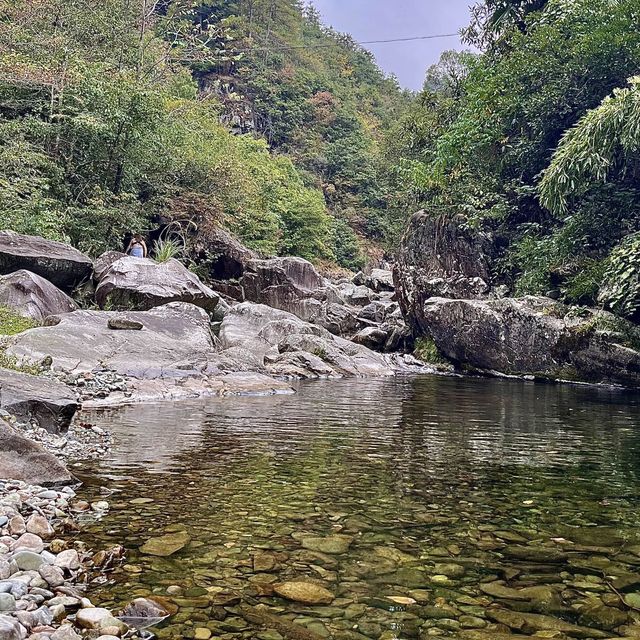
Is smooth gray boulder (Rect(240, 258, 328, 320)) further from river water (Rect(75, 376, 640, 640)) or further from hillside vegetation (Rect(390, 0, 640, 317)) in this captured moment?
river water (Rect(75, 376, 640, 640))

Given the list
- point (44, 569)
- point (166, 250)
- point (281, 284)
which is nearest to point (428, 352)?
point (281, 284)

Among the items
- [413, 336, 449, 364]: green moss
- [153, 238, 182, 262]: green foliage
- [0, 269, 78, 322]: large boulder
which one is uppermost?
[153, 238, 182, 262]: green foliage

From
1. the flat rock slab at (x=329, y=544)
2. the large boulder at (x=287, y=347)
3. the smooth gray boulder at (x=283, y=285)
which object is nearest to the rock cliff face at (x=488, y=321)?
the large boulder at (x=287, y=347)

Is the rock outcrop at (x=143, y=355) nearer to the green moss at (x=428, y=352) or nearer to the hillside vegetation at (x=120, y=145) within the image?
A: the hillside vegetation at (x=120, y=145)

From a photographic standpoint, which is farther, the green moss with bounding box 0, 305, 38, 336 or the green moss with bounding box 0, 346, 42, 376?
the green moss with bounding box 0, 305, 38, 336

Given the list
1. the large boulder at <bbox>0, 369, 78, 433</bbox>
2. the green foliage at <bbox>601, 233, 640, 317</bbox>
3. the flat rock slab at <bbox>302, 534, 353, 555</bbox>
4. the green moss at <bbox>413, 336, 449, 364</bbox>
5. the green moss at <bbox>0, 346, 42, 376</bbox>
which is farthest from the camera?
the green moss at <bbox>413, 336, 449, 364</bbox>

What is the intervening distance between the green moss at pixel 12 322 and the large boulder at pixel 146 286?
3.70m

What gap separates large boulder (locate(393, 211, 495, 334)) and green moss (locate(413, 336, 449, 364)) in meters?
0.48

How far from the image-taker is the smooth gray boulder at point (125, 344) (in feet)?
38.2

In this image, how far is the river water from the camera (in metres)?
2.90

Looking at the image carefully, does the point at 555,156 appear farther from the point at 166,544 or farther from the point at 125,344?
the point at 166,544

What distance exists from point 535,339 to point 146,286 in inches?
463

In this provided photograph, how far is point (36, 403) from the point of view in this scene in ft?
21.3

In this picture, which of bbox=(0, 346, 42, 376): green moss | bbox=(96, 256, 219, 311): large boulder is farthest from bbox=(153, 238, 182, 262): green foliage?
bbox=(0, 346, 42, 376): green moss
